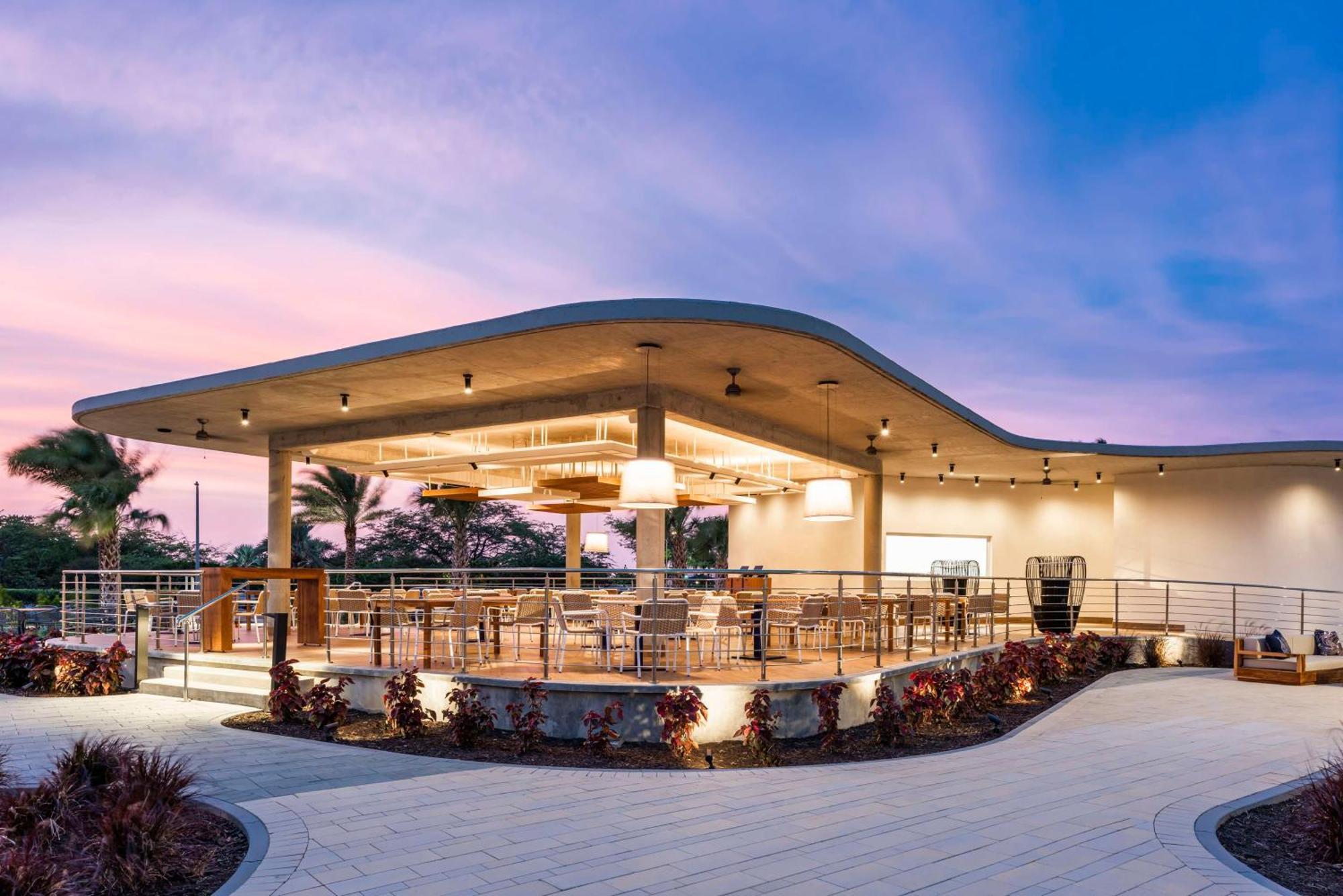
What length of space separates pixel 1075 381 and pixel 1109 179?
996 centimetres

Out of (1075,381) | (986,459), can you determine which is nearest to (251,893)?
(986,459)

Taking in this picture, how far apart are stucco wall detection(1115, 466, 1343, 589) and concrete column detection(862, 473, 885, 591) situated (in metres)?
5.45

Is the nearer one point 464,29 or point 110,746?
point 110,746

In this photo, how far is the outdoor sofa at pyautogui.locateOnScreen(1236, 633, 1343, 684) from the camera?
13.6m

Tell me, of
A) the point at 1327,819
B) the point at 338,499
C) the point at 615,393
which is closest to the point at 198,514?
the point at 338,499

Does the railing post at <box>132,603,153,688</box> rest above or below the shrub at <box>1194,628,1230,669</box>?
above

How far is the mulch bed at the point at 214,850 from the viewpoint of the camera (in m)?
4.54

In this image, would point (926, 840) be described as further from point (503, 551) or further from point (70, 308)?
point (503, 551)

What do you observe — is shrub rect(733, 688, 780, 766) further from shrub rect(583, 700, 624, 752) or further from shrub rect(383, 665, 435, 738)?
shrub rect(383, 665, 435, 738)

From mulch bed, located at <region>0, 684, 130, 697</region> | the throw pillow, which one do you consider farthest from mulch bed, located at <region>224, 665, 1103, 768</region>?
the throw pillow

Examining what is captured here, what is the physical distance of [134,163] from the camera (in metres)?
13.4

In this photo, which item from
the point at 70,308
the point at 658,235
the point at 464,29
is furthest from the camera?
the point at 658,235

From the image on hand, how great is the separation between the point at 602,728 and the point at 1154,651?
1221cm

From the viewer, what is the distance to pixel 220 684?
1119cm
